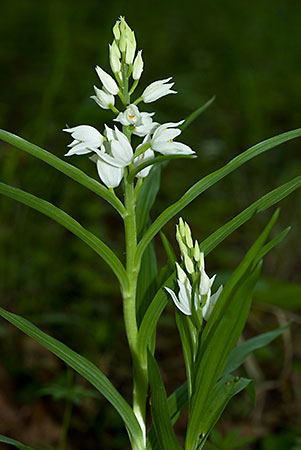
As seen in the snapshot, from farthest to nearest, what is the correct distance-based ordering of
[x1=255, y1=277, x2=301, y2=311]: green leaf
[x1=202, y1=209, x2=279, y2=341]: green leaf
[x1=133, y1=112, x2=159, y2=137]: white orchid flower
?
1. [x1=255, y1=277, x2=301, y2=311]: green leaf
2. [x1=133, y1=112, x2=159, y2=137]: white orchid flower
3. [x1=202, y1=209, x2=279, y2=341]: green leaf

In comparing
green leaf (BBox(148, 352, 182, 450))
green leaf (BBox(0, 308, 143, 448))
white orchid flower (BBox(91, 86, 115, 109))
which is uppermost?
white orchid flower (BBox(91, 86, 115, 109))

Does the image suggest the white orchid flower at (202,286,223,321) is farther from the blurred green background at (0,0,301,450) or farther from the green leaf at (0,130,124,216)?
the blurred green background at (0,0,301,450)

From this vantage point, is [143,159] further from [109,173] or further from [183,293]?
[183,293]

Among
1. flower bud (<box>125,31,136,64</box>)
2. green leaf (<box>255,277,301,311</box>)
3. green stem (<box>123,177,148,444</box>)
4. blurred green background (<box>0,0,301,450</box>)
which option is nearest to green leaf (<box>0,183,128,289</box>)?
green stem (<box>123,177,148,444</box>)

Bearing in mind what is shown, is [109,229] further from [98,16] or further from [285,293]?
[98,16]

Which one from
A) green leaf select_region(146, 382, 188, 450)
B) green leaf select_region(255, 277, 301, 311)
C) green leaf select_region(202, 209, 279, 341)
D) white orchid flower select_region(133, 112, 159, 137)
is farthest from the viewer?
green leaf select_region(255, 277, 301, 311)

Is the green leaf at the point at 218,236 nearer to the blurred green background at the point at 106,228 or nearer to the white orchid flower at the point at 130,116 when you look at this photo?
the white orchid flower at the point at 130,116

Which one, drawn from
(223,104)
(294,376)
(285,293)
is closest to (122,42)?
(285,293)
